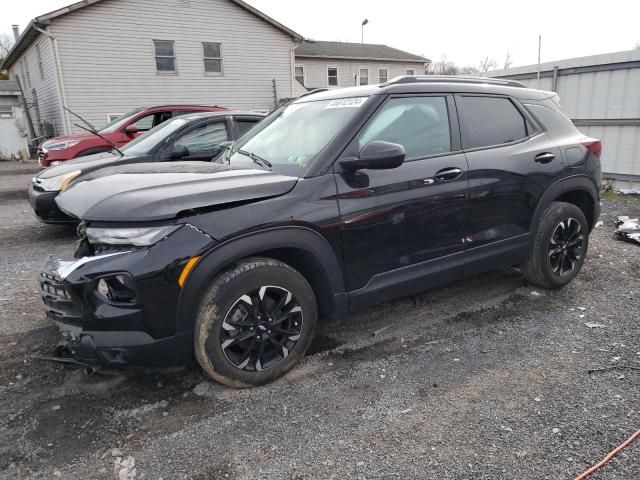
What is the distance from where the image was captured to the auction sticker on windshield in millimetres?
3259

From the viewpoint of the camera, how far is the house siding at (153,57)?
52.4 ft

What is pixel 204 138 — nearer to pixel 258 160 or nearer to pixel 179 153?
pixel 179 153

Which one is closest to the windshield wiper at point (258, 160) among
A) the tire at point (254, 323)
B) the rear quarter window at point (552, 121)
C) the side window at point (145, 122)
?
the tire at point (254, 323)

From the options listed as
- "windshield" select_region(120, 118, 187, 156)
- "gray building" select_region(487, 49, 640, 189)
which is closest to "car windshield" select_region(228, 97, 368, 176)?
"windshield" select_region(120, 118, 187, 156)

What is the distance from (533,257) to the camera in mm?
4109

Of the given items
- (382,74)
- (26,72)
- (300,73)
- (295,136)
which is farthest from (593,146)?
(382,74)

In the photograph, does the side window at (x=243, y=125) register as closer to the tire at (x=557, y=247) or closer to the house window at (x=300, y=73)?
the tire at (x=557, y=247)

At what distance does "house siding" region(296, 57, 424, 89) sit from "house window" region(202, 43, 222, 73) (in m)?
10.7

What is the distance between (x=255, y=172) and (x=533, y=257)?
2.65 meters

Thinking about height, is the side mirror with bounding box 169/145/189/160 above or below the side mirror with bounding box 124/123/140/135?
below

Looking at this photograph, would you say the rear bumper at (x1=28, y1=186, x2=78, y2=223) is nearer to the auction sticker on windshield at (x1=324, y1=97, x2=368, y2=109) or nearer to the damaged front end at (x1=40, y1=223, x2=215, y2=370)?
the damaged front end at (x1=40, y1=223, x2=215, y2=370)

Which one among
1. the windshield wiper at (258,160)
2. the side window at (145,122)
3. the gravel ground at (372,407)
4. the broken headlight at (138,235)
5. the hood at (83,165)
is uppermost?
the side window at (145,122)

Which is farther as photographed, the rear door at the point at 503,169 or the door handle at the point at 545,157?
the door handle at the point at 545,157

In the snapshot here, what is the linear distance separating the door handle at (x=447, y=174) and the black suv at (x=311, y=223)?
0.04 feet
